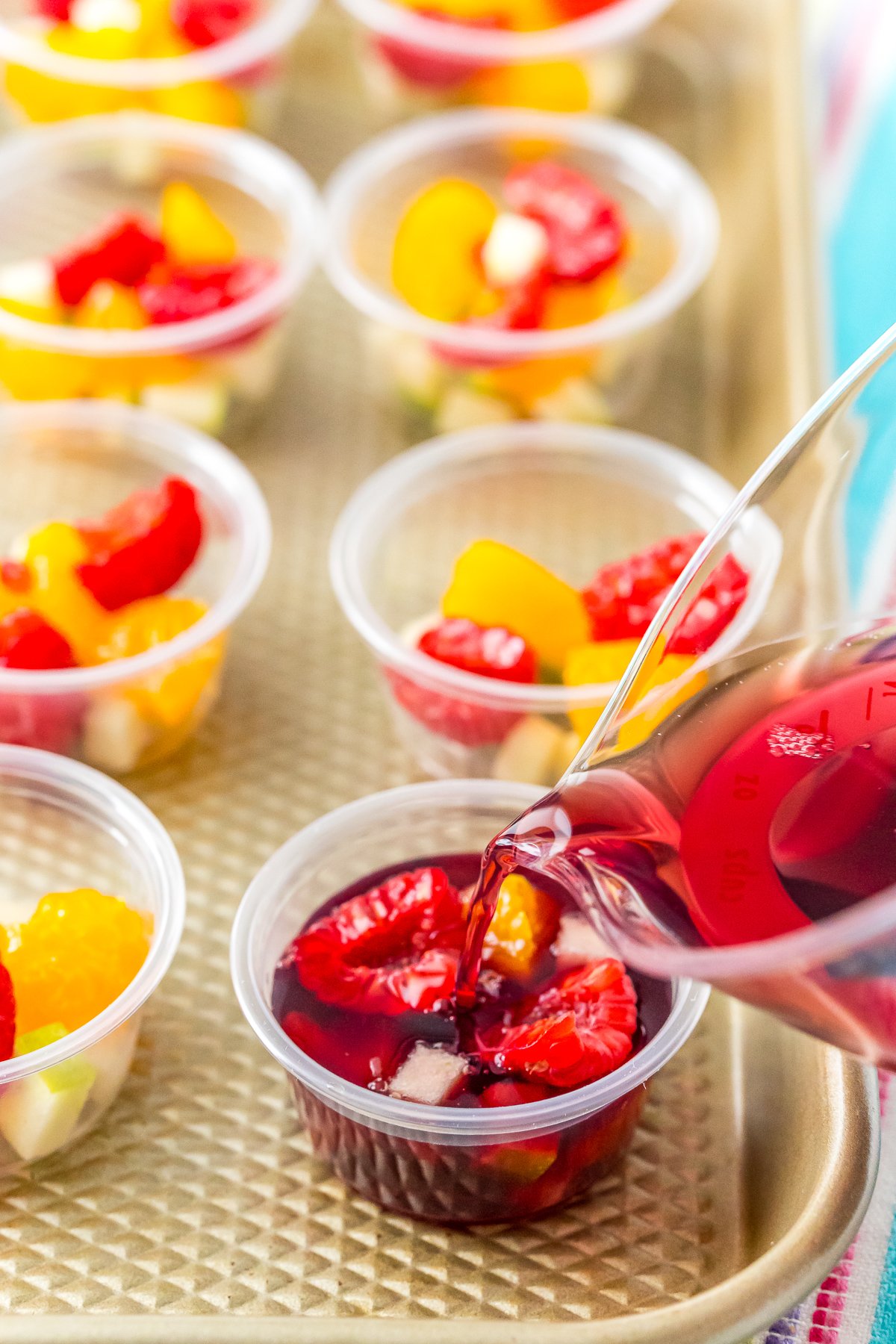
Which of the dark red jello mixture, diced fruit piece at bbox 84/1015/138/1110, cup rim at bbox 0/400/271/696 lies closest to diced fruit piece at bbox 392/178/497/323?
cup rim at bbox 0/400/271/696

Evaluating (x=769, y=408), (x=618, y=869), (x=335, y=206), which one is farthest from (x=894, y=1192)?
(x=335, y=206)

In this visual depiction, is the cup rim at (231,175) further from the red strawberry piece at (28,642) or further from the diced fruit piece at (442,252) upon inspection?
the red strawberry piece at (28,642)

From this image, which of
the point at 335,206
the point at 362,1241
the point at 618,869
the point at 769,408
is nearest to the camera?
the point at 618,869

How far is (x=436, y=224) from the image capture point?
1.69 metres

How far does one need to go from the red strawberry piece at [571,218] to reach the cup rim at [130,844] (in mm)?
700

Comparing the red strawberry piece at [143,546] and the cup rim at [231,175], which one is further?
the cup rim at [231,175]

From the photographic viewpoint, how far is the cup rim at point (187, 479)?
4.32 feet

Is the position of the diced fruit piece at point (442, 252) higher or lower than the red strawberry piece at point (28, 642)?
higher

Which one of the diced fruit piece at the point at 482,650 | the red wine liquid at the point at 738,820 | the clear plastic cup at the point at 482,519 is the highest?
the clear plastic cup at the point at 482,519

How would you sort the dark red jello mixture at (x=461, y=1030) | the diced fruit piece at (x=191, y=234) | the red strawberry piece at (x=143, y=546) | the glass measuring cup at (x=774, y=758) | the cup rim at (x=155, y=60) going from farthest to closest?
1. the cup rim at (x=155, y=60)
2. the diced fruit piece at (x=191, y=234)
3. the red strawberry piece at (x=143, y=546)
4. the dark red jello mixture at (x=461, y=1030)
5. the glass measuring cup at (x=774, y=758)

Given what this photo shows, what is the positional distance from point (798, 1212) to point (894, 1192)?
144mm

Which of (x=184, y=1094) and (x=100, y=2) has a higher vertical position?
(x=100, y=2)

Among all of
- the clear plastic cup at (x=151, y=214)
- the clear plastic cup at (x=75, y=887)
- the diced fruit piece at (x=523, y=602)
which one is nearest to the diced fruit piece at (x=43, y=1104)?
the clear plastic cup at (x=75, y=887)

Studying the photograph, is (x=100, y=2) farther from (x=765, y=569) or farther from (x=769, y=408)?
(x=765, y=569)
